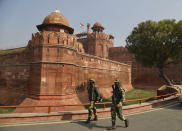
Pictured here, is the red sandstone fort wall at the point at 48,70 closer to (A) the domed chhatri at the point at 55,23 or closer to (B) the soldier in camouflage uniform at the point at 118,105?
(A) the domed chhatri at the point at 55,23

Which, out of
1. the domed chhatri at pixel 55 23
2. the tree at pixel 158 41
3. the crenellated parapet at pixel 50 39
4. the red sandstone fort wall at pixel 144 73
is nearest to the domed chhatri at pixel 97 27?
the red sandstone fort wall at pixel 144 73

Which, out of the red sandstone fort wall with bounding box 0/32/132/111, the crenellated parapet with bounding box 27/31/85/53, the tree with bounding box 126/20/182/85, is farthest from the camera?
the tree with bounding box 126/20/182/85

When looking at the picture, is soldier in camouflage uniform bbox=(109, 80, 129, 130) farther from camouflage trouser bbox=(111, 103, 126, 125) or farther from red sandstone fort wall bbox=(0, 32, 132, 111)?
red sandstone fort wall bbox=(0, 32, 132, 111)

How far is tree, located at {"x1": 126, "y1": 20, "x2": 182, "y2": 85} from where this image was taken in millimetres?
12961

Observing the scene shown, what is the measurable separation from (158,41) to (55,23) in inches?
481

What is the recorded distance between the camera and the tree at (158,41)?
12961 millimetres

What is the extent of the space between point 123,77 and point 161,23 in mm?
13009

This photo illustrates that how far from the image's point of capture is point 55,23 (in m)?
11.3

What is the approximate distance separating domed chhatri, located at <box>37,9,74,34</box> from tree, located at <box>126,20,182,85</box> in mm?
9552

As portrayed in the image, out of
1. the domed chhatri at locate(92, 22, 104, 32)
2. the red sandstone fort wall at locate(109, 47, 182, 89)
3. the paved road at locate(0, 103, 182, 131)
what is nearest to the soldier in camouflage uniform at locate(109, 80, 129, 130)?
the paved road at locate(0, 103, 182, 131)

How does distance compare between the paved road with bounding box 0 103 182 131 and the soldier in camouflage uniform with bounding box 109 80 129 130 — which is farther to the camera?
the soldier in camouflage uniform with bounding box 109 80 129 130

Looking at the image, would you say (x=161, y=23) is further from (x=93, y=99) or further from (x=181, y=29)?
(x=93, y=99)

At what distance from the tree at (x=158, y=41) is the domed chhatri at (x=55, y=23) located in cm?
955

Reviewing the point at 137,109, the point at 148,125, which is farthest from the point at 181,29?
the point at 148,125
